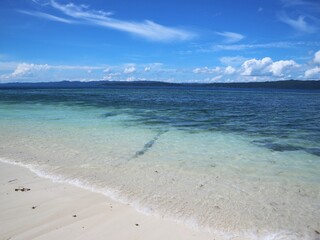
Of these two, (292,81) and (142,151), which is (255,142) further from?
(292,81)

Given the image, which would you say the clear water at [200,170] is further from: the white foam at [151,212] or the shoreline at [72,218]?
the shoreline at [72,218]

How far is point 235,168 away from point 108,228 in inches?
197

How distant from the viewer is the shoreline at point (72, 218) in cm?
479

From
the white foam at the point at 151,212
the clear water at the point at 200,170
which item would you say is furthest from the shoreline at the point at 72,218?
the clear water at the point at 200,170

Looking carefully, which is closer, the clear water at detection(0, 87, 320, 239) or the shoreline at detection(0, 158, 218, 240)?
the shoreline at detection(0, 158, 218, 240)

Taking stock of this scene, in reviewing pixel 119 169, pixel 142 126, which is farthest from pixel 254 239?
pixel 142 126

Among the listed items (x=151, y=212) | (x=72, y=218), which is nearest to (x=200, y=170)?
(x=151, y=212)

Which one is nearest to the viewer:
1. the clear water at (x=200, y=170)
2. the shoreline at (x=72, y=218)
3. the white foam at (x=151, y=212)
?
the shoreline at (x=72, y=218)

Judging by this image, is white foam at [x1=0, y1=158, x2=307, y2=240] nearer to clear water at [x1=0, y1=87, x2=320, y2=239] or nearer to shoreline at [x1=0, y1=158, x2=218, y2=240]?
clear water at [x1=0, y1=87, x2=320, y2=239]

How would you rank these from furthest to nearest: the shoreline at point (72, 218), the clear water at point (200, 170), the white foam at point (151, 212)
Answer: the clear water at point (200, 170), the white foam at point (151, 212), the shoreline at point (72, 218)

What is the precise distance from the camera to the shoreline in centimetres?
479

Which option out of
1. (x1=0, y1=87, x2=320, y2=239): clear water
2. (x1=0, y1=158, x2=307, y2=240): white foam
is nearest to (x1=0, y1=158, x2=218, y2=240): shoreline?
(x1=0, y1=158, x2=307, y2=240): white foam

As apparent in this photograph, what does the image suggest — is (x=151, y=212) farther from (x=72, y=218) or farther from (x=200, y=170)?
(x=200, y=170)

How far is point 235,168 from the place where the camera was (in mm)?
8820
